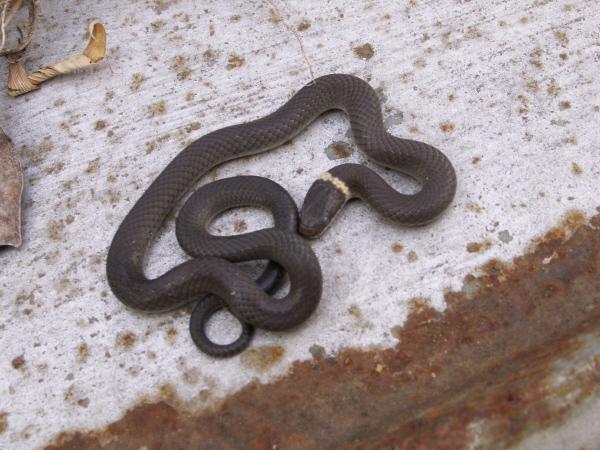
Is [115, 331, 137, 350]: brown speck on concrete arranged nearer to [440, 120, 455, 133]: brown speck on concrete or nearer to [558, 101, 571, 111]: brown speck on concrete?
[440, 120, 455, 133]: brown speck on concrete

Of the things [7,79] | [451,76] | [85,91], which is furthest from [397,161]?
[7,79]

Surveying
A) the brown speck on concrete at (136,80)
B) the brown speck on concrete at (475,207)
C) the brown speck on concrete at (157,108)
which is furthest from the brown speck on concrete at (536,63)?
the brown speck on concrete at (136,80)

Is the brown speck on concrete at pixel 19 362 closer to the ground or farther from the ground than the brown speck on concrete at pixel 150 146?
closer to the ground

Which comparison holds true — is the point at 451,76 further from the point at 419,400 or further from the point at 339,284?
the point at 419,400

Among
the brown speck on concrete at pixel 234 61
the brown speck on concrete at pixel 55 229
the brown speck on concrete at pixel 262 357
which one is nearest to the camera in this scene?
the brown speck on concrete at pixel 262 357

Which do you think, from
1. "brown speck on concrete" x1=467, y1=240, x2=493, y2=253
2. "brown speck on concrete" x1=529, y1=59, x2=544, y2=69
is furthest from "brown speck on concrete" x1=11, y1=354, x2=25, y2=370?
"brown speck on concrete" x1=529, y1=59, x2=544, y2=69

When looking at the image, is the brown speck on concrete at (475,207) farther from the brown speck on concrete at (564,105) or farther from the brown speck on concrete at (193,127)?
the brown speck on concrete at (193,127)

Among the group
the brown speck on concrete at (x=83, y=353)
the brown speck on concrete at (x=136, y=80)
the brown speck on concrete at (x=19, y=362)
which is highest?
the brown speck on concrete at (x=136, y=80)

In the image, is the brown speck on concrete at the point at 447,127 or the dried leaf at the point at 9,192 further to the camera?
the brown speck on concrete at the point at 447,127
